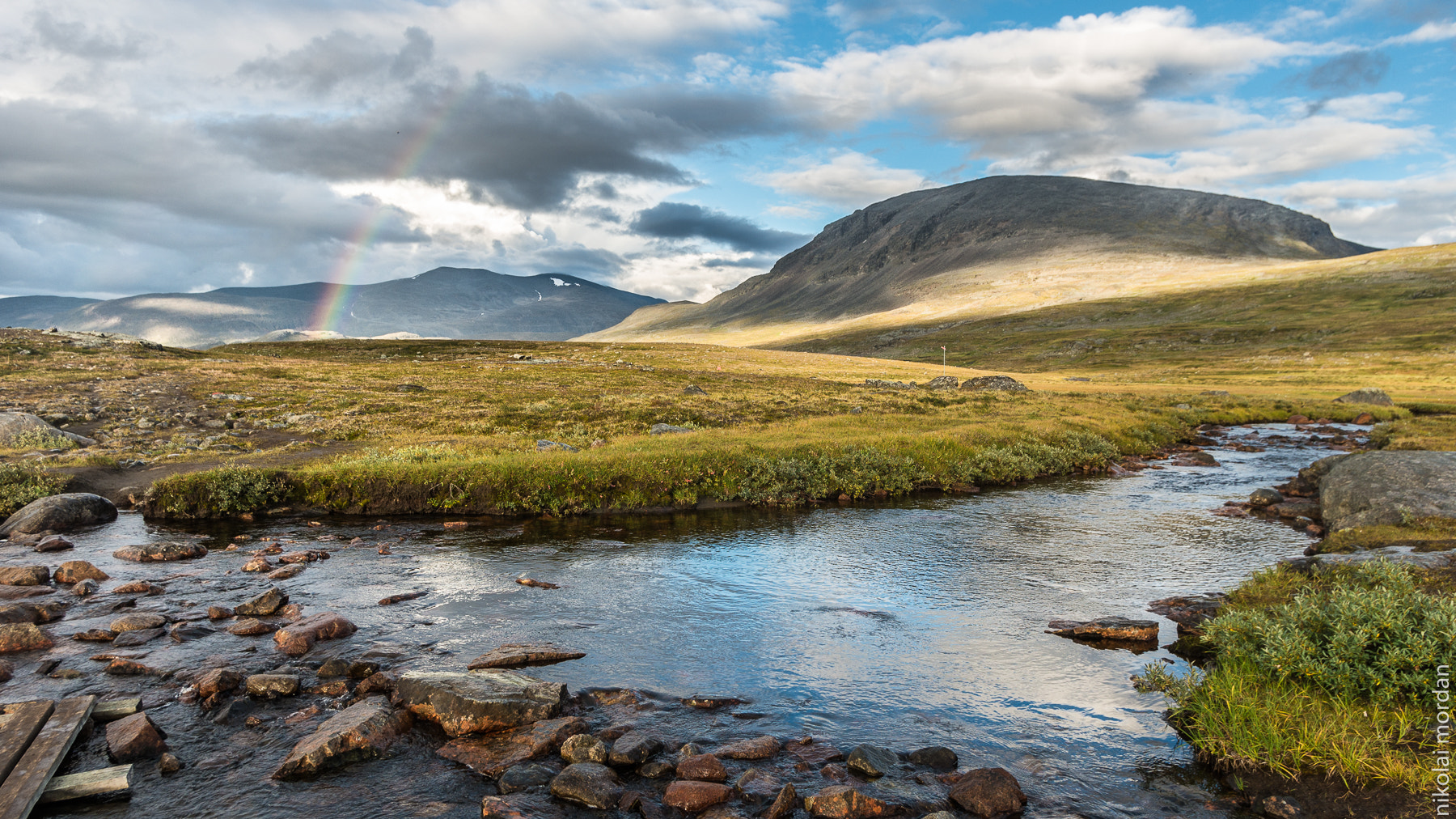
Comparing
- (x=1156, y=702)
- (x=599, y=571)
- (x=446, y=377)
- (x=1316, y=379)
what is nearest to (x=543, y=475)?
(x=599, y=571)

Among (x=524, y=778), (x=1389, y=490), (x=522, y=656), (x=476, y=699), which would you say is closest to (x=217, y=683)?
(x=476, y=699)

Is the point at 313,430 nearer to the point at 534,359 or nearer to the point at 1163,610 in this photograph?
the point at 1163,610

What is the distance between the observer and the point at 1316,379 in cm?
9119

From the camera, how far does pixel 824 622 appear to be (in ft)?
48.8

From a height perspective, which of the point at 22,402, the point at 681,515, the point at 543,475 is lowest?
the point at 681,515

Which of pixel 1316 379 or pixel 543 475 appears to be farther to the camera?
pixel 1316 379

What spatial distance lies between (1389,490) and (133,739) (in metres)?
28.2

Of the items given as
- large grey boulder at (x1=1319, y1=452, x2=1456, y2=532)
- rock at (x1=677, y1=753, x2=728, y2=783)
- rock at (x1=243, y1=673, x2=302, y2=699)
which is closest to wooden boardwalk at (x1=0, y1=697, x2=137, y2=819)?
rock at (x1=243, y1=673, x2=302, y2=699)

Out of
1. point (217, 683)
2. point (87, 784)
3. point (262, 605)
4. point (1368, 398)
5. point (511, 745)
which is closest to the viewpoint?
point (87, 784)

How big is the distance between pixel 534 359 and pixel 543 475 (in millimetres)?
81648

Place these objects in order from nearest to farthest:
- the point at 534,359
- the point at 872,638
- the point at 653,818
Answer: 1. the point at 653,818
2. the point at 872,638
3. the point at 534,359

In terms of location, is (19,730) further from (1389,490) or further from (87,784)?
(1389,490)

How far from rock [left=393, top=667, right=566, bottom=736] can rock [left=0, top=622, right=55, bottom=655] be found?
7293 millimetres

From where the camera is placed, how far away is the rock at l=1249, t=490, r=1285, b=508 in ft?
82.2
